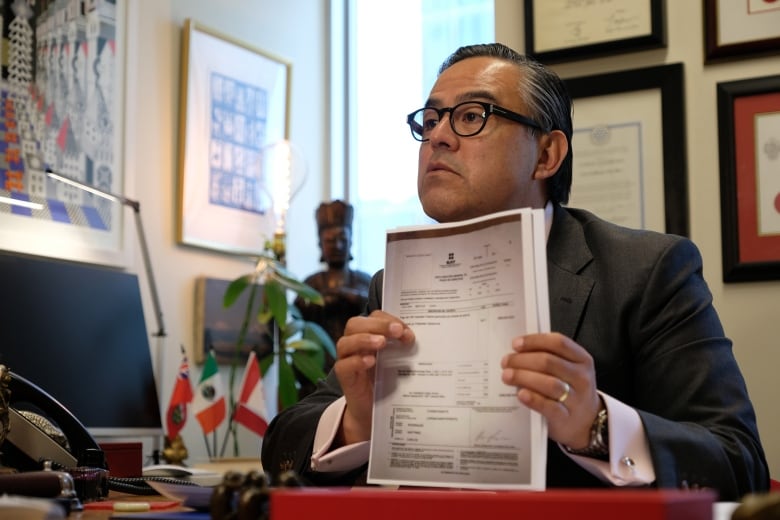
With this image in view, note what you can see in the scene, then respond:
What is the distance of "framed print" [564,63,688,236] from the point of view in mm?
2590

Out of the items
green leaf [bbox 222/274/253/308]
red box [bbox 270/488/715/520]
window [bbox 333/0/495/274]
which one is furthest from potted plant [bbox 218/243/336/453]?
red box [bbox 270/488/715/520]

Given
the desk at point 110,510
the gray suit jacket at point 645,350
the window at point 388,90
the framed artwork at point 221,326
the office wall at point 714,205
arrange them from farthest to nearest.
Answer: the window at point 388,90 → the framed artwork at point 221,326 → the office wall at point 714,205 → the gray suit jacket at point 645,350 → the desk at point 110,510

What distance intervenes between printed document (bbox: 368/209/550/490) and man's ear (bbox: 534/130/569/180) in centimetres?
62

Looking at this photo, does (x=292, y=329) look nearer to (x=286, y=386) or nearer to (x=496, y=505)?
(x=286, y=386)

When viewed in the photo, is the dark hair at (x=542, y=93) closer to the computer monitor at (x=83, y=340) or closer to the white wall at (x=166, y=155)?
the computer monitor at (x=83, y=340)

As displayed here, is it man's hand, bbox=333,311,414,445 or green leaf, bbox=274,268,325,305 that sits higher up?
green leaf, bbox=274,268,325,305

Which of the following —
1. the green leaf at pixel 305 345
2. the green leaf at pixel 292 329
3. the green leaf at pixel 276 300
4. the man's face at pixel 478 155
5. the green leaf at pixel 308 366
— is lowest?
the green leaf at pixel 308 366

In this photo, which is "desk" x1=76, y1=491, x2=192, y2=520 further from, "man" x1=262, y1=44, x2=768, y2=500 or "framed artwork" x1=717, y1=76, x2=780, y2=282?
"framed artwork" x1=717, y1=76, x2=780, y2=282

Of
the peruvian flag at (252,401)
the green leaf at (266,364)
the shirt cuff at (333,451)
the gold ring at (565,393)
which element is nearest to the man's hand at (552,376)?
the gold ring at (565,393)

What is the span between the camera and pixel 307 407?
66.8 inches

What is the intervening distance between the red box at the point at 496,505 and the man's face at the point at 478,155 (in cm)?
97

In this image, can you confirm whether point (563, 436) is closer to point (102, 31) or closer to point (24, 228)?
point (24, 228)

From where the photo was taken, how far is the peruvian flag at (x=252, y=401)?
3.57m

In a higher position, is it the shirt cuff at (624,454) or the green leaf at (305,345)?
the green leaf at (305,345)
